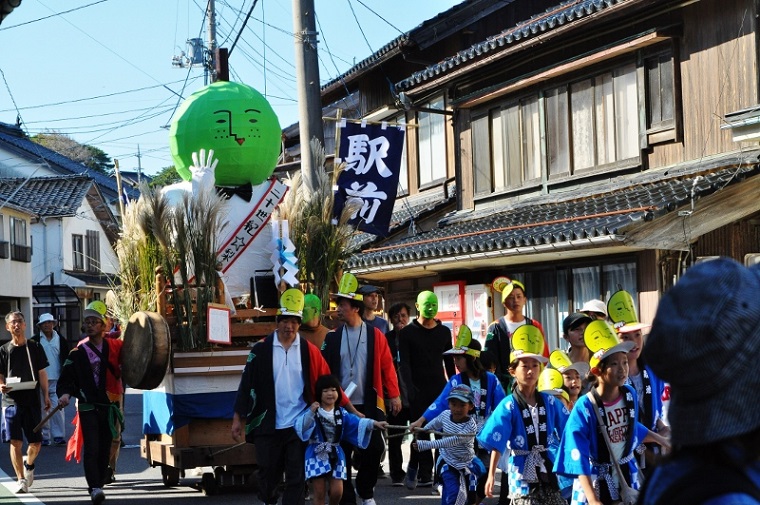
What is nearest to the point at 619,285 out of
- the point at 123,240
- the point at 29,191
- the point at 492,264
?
the point at 492,264

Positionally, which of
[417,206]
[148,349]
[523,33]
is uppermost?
[523,33]

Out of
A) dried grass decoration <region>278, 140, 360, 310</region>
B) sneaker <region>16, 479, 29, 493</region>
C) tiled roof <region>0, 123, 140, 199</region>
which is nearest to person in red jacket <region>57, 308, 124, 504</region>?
sneaker <region>16, 479, 29, 493</region>

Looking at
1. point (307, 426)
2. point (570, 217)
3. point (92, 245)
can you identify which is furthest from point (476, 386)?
point (92, 245)

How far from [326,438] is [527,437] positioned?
2.10 meters

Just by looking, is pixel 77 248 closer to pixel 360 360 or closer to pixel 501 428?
pixel 360 360

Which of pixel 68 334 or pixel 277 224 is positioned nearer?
pixel 277 224

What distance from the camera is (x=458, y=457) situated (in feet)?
24.4

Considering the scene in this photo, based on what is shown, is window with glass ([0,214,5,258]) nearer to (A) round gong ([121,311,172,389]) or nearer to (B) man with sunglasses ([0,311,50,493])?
(B) man with sunglasses ([0,311,50,493])

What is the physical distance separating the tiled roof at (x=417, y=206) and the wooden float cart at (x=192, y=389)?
7.28m

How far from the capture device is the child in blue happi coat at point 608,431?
543 cm

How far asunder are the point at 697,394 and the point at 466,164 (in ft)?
51.2

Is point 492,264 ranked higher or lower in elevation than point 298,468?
higher

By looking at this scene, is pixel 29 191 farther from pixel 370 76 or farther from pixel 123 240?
pixel 123 240

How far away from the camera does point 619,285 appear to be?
12266mm
